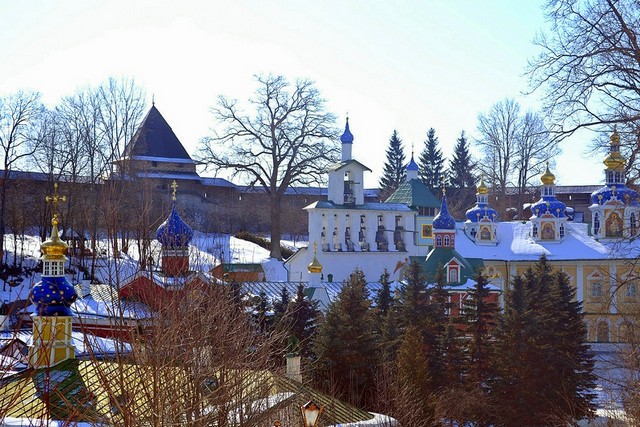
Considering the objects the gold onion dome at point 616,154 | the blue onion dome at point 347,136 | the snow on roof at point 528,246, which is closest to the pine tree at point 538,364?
the gold onion dome at point 616,154

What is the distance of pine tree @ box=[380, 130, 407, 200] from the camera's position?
65625mm

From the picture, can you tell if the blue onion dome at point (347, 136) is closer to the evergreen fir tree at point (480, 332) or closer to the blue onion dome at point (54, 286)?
the evergreen fir tree at point (480, 332)

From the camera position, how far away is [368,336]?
1981cm

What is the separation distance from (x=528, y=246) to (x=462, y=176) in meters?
26.1

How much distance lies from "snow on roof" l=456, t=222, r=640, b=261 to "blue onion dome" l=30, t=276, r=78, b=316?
1014 inches

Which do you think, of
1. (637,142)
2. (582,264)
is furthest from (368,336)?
(582,264)

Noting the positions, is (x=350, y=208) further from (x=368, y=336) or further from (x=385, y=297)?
(x=368, y=336)

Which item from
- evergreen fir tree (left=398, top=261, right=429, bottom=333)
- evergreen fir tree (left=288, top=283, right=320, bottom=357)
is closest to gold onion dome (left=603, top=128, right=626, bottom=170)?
evergreen fir tree (left=398, top=261, right=429, bottom=333)

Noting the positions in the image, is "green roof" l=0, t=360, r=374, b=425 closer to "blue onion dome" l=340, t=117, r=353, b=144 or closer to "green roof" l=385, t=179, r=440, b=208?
"blue onion dome" l=340, t=117, r=353, b=144

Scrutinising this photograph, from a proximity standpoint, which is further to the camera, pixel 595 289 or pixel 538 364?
Result: pixel 595 289

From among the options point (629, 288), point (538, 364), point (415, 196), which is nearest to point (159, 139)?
point (415, 196)

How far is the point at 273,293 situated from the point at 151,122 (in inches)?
1011

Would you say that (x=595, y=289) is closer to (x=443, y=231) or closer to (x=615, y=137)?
(x=443, y=231)

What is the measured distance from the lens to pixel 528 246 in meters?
39.2
